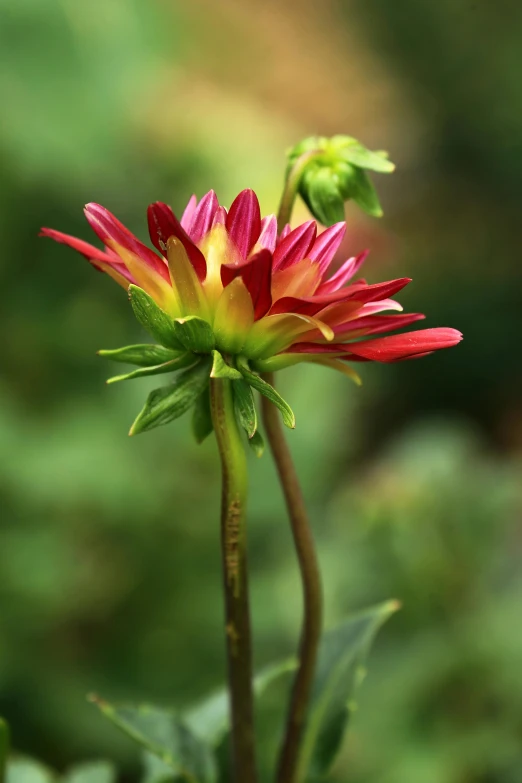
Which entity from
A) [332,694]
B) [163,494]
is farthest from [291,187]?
[163,494]

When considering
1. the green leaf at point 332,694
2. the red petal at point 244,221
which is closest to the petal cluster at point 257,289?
the red petal at point 244,221

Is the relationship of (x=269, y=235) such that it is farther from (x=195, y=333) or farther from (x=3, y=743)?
(x=3, y=743)

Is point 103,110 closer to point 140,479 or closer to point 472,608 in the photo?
point 140,479

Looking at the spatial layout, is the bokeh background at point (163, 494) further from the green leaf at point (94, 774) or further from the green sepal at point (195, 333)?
the green sepal at point (195, 333)

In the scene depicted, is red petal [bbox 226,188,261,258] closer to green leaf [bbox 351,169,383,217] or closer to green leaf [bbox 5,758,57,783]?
green leaf [bbox 351,169,383,217]

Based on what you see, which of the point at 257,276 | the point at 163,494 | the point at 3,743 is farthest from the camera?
the point at 163,494

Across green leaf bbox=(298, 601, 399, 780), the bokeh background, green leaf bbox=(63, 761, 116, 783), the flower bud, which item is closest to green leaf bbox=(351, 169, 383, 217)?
the flower bud
